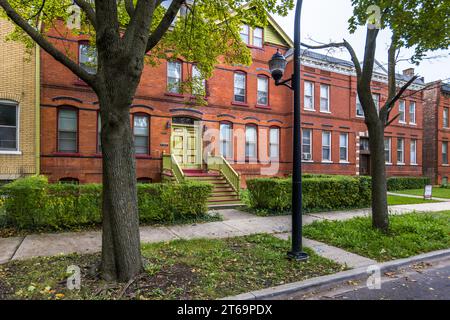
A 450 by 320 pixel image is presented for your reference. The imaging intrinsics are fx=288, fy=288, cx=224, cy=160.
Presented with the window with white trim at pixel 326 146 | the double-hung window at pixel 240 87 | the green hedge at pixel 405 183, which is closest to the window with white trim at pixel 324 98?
the window with white trim at pixel 326 146

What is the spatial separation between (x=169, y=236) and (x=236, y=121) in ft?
36.7

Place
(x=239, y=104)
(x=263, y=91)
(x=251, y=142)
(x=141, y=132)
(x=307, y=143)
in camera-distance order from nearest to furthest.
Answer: (x=141, y=132) < (x=239, y=104) < (x=251, y=142) < (x=263, y=91) < (x=307, y=143)

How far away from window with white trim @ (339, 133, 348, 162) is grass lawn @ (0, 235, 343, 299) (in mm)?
16874

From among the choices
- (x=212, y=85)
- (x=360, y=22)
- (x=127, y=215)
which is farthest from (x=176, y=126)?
(x=127, y=215)

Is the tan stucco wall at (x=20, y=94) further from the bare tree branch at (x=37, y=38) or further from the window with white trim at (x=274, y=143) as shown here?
the window with white trim at (x=274, y=143)

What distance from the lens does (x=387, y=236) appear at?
23.6ft

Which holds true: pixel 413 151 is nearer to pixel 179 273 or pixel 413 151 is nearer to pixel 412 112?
pixel 412 112

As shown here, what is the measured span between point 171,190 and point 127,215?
4.34m

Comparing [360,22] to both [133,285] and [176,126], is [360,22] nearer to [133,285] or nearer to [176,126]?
[133,285]

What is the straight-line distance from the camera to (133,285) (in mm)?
4309

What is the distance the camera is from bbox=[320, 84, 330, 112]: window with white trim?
67.6 feet

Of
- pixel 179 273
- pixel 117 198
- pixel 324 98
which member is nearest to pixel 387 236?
pixel 179 273

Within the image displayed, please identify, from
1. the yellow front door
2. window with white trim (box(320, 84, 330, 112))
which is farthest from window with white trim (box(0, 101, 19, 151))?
window with white trim (box(320, 84, 330, 112))

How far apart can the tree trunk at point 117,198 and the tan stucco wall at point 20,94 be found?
10.2m
